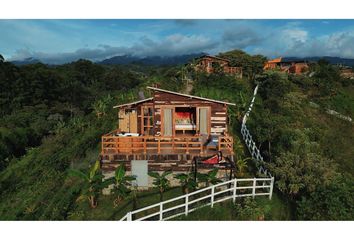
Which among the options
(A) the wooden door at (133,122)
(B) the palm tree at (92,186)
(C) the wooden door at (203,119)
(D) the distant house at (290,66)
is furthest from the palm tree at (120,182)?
(D) the distant house at (290,66)

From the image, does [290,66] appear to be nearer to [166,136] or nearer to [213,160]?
[166,136]

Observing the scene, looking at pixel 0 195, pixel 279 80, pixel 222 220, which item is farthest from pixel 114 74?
pixel 222 220

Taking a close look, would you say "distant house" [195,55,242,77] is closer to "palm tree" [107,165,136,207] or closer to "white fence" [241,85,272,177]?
"white fence" [241,85,272,177]

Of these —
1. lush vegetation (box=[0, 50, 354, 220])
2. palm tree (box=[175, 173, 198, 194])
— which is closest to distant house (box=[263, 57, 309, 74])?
lush vegetation (box=[0, 50, 354, 220])

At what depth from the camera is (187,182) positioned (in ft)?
46.5

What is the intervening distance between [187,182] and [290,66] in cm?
5443

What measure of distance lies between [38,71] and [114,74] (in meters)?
19.2

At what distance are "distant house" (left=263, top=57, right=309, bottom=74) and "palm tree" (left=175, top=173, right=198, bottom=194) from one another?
139ft

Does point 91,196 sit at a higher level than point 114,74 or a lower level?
lower

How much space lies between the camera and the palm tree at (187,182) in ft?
44.9

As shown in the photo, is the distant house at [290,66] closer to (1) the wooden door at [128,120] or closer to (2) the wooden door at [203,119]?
(2) the wooden door at [203,119]

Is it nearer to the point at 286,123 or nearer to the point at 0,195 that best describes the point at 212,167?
the point at 286,123

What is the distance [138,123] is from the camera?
1945cm

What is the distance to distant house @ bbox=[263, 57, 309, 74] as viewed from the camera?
5444 centimetres
